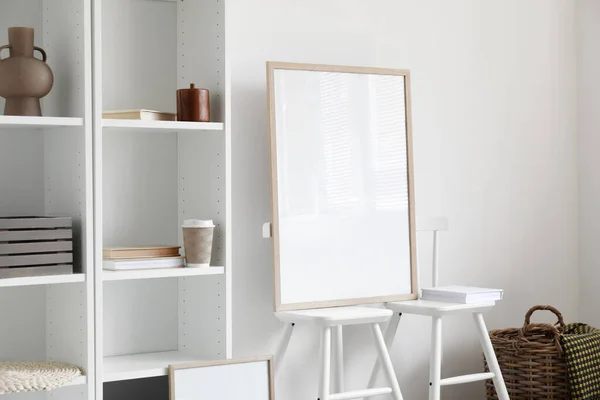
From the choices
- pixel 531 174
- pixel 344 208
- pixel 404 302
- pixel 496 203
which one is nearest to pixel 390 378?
pixel 404 302

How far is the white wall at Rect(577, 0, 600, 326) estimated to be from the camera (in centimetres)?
373

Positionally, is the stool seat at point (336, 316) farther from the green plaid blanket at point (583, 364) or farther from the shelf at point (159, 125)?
the green plaid blanket at point (583, 364)

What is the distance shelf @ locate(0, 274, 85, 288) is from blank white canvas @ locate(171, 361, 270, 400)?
410 mm

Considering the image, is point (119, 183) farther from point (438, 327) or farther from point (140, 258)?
point (438, 327)

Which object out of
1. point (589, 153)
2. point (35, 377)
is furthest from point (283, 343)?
point (589, 153)

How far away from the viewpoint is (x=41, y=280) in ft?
7.13

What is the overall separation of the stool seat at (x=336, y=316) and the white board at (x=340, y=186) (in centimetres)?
4

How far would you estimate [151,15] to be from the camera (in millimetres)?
2689

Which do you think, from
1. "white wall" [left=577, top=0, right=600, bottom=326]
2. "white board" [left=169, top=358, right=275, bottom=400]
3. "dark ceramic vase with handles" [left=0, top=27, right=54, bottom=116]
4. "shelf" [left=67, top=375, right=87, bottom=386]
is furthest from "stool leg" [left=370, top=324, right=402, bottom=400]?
"white wall" [left=577, top=0, right=600, bottom=326]

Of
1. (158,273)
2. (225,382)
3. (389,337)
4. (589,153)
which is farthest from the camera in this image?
(589,153)

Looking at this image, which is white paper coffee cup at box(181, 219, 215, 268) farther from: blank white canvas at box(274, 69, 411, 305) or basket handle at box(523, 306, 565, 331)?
basket handle at box(523, 306, 565, 331)

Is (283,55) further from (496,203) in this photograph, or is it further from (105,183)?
(496,203)

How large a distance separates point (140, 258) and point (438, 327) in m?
1.07

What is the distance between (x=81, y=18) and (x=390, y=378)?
1.51 meters
